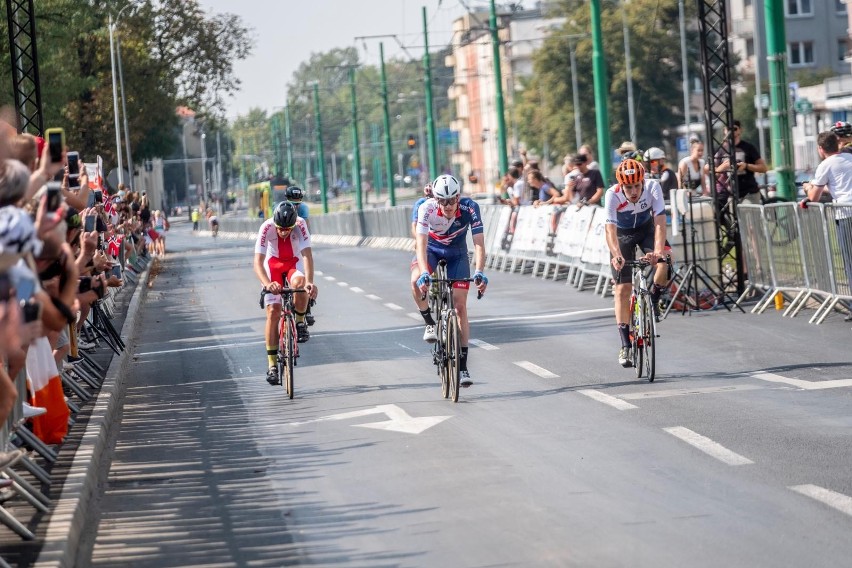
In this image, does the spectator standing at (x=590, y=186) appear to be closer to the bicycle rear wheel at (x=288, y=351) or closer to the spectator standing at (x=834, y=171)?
the spectator standing at (x=834, y=171)

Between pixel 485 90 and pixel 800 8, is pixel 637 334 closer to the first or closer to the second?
pixel 800 8

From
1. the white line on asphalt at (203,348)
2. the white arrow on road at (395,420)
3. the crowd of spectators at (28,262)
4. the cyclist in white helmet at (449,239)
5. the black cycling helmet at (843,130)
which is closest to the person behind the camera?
the crowd of spectators at (28,262)

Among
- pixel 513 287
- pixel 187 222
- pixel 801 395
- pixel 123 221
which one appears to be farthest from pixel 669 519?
pixel 187 222

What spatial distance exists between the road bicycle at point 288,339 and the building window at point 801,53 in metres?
95.2

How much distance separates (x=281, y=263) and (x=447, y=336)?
2090 millimetres

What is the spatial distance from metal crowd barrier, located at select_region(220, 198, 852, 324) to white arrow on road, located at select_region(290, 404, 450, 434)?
6.61 m

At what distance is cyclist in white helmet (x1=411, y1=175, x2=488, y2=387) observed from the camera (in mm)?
13273

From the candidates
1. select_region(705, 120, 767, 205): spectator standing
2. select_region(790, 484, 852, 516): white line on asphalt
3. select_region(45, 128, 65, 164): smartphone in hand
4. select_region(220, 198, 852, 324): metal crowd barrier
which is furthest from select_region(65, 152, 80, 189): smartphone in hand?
select_region(705, 120, 767, 205): spectator standing

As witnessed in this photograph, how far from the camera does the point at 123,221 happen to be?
108 ft

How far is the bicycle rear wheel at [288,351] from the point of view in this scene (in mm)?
13703

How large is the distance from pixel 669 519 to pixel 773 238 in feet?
40.9

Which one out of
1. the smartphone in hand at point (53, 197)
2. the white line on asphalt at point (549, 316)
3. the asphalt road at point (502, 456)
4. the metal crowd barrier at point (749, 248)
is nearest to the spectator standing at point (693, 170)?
the metal crowd barrier at point (749, 248)

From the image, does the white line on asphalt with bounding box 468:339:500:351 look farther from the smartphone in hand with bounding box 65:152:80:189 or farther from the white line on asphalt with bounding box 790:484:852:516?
the white line on asphalt with bounding box 790:484:852:516

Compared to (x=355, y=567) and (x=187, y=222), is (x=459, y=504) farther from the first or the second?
(x=187, y=222)
